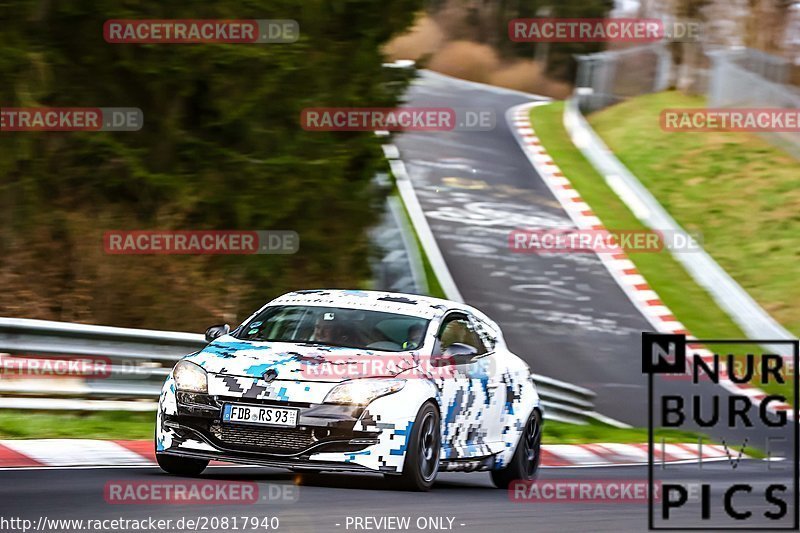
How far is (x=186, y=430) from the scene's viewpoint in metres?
9.14

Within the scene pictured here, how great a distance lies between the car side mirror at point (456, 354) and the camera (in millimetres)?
9836

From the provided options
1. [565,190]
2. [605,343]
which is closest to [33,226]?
[605,343]

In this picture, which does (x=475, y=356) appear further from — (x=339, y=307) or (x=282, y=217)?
(x=282, y=217)

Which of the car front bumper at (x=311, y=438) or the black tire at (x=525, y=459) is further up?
the car front bumper at (x=311, y=438)

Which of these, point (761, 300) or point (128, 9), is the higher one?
point (128, 9)

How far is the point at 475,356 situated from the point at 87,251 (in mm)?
7345

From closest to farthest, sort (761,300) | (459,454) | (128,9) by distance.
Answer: (459,454) < (128,9) < (761,300)

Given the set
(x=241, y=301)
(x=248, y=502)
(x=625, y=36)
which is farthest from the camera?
(x=625, y=36)

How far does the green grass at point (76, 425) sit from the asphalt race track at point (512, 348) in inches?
79.8

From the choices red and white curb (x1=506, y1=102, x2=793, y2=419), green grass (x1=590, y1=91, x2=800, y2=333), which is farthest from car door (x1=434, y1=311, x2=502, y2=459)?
green grass (x1=590, y1=91, x2=800, y2=333)

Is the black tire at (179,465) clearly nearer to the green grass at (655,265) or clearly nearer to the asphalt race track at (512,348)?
the asphalt race track at (512,348)

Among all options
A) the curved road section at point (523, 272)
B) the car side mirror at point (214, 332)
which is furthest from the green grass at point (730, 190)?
the car side mirror at point (214, 332)

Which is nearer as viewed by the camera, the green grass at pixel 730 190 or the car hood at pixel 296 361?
the car hood at pixel 296 361

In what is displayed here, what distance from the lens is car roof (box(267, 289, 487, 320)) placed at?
1029 centimetres
